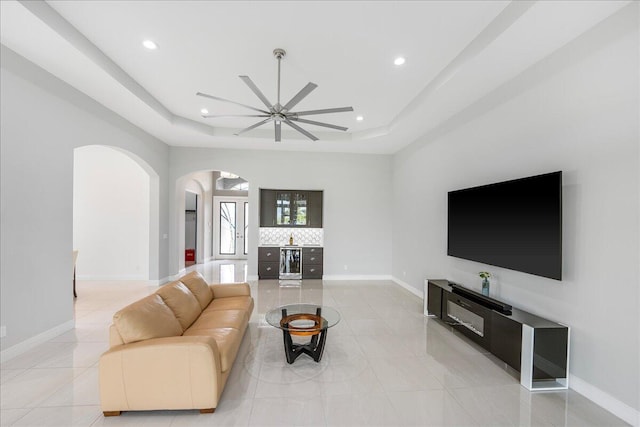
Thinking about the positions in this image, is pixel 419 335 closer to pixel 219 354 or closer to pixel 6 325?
pixel 219 354

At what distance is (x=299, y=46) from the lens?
130 inches

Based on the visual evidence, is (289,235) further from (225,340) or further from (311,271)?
(225,340)

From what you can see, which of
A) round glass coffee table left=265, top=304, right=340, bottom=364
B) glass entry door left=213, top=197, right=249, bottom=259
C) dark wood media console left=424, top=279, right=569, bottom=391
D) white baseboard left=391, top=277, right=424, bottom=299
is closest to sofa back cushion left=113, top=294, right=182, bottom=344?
round glass coffee table left=265, top=304, right=340, bottom=364

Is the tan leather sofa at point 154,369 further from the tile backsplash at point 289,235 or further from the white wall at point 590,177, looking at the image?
the tile backsplash at point 289,235

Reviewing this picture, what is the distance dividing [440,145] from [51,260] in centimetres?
590

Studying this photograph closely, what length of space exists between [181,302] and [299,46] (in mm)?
3086

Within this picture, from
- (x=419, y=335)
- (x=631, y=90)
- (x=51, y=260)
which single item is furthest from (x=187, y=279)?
(x=631, y=90)

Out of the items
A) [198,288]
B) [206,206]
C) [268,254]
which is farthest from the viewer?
[206,206]

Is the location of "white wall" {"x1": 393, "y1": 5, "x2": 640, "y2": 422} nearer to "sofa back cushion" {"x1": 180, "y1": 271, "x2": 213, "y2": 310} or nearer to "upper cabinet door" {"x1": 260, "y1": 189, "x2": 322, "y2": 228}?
"sofa back cushion" {"x1": 180, "y1": 271, "x2": 213, "y2": 310}

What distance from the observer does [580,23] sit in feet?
8.34

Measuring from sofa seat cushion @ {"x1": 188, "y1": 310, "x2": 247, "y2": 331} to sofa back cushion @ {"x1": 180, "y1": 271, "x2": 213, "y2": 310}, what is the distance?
8.3 inches

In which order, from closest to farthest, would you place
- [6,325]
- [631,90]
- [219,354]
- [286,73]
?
[631,90] < [219,354] < [6,325] < [286,73]

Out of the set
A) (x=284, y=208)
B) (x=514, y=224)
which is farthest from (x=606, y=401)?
(x=284, y=208)

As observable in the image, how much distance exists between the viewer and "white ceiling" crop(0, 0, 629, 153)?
2.66 m
